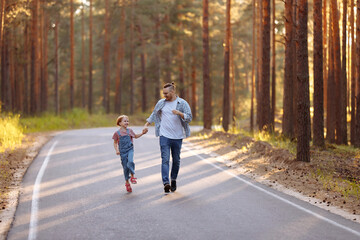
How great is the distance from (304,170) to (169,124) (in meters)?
4.73

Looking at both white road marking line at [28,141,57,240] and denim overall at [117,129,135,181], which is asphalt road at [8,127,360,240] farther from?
denim overall at [117,129,135,181]

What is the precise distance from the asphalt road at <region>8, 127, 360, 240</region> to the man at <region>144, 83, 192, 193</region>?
1.84ft

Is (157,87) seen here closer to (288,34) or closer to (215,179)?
(288,34)

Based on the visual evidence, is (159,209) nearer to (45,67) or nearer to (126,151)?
(126,151)

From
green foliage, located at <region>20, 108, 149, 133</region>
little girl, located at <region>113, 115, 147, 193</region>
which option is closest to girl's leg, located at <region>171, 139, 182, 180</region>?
little girl, located at <region>113, 115, 147, 193</region>

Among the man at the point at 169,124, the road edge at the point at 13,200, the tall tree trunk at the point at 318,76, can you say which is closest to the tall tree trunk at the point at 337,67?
the tall tree trunk at the point at 318,76

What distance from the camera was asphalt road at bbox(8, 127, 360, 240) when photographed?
24.6 feet

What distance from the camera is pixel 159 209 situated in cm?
908

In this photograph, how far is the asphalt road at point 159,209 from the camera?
748cm

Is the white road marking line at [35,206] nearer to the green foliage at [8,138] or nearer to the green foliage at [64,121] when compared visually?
the green foliage at [8,138]

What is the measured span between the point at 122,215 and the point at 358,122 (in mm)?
16476

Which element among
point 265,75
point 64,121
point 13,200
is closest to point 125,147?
point 13,200

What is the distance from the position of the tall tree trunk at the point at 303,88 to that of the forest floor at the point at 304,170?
45 cm

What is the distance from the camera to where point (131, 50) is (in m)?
47.9
